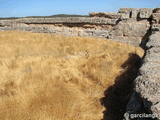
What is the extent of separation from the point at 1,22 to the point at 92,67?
34.2ft

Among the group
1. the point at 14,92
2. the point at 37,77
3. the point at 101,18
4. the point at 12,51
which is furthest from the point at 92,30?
the point at 14,92

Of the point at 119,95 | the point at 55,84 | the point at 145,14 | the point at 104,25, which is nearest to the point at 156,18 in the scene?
the point at 145,14

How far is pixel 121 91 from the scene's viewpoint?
3816 mm

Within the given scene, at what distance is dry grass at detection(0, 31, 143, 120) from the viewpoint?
309cm

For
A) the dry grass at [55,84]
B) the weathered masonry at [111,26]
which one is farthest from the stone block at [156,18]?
the dry grass at [55,84]

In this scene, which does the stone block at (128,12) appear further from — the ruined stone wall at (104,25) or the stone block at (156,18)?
the stone block at (156,18)

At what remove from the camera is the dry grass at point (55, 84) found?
→ 3.09 meters

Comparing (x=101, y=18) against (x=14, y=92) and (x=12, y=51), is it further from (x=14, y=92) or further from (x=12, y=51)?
(x=14, y=92)

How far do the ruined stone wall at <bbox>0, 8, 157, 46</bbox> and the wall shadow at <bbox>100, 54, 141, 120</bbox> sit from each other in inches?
145

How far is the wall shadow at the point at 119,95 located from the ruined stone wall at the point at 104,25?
3.68 meters

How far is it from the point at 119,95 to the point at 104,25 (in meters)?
6.38

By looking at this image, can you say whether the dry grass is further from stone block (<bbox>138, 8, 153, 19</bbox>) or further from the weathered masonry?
stone block (<bbox>138, 8, 153, 19</bbox>)

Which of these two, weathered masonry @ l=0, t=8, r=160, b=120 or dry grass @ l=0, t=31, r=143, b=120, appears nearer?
dry grass @ l=0, t=31, r=143, b=120

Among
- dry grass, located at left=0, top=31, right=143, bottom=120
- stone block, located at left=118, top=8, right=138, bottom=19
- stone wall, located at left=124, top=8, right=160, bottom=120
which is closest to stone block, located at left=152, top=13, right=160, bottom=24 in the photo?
stone block, located at left=118, top=8, right=138, bottom=19
